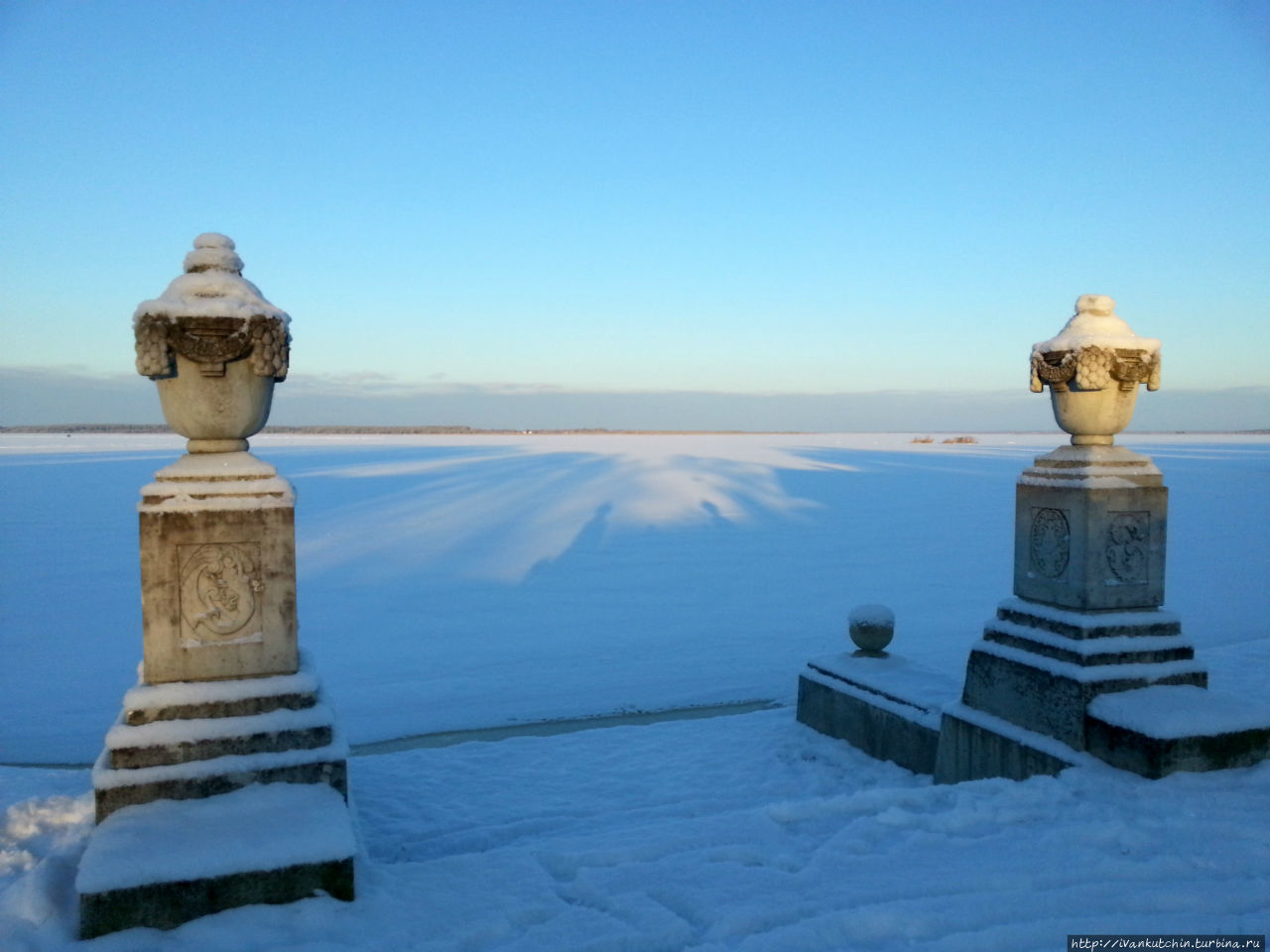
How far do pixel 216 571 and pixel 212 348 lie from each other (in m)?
0.98

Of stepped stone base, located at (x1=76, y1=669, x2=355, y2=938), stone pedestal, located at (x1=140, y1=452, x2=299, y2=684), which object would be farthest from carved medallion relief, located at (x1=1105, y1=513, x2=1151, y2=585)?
stone pedestal, located at (x1=140, y1=452, x2=299, y2=684)

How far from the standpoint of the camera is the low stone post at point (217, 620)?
3.38 m

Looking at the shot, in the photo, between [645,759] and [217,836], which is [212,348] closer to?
[217,836]

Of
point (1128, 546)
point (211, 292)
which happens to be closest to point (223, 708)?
point (211, 292)

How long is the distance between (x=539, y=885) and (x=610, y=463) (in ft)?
117

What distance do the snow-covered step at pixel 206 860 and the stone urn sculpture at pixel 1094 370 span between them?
4324mm

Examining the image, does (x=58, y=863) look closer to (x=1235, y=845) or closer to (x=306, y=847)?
(x=306, y=847)

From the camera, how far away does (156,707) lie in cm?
350

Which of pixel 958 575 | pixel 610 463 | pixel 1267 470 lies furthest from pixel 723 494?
pixel 1267 470

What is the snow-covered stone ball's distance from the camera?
6.62 metres

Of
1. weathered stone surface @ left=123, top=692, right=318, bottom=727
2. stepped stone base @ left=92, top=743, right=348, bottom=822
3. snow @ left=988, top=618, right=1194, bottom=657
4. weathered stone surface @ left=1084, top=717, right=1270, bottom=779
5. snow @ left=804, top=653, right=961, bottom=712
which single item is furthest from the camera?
Result: snow @ left=804, top=653, right=961, bottom=712

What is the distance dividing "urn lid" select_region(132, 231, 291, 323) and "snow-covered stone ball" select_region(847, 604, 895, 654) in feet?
15.8

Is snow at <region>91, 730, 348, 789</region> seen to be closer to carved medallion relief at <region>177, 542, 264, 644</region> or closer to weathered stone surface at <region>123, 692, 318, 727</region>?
weathered stone surface at <region>123, 692, 318, 727</region>

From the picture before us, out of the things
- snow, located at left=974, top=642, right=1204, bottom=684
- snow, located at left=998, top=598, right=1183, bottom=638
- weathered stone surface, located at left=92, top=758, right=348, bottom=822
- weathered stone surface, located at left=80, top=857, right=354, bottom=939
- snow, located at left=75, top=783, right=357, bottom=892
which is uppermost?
snow, located at left=998, top=598, right=1183, bottom=638
